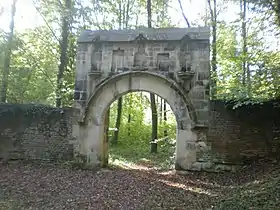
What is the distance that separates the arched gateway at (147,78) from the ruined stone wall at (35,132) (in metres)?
0.47

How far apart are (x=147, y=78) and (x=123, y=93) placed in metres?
0.89

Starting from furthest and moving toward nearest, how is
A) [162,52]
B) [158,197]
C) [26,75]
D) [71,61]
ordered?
1. [26,75]
2. [71,61]
3. [162,52]
4. [158,197]

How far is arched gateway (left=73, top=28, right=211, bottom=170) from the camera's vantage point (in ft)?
30.8

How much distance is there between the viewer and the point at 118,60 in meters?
9.92

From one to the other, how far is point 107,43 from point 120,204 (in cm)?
566

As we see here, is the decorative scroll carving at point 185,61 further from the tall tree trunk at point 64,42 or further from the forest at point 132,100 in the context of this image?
the tall tree trunk at point 64,42

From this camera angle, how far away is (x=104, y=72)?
9938mm

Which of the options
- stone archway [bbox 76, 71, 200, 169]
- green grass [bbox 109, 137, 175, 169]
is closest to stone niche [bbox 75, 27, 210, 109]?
stone archway [bbox 76, 71, 200, 169]

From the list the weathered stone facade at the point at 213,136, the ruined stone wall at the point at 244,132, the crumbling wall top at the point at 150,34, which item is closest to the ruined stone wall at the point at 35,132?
the weathered stone facade at the point at 213,136

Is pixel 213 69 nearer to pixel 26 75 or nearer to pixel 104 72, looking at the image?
pixel 104 72

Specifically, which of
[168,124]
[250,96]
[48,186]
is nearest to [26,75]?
[168,124]

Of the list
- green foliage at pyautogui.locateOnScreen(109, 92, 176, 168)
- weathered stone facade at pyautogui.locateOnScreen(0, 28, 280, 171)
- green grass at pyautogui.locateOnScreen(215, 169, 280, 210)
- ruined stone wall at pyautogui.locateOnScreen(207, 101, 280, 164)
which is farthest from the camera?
green foliage at pyautogui.locateOnScreen(109, 92, 176, 168)

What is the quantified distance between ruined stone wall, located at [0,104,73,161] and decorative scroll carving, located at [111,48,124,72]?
1997mm

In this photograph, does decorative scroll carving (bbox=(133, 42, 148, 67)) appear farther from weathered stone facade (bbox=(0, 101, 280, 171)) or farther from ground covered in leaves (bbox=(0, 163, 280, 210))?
ground covered in leaves (bbox=(0, 163, 280, 210))
